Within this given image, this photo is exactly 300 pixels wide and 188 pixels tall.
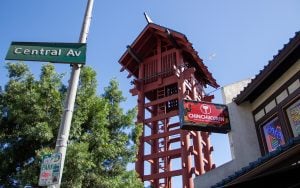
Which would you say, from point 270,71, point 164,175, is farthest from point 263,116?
point 164,175

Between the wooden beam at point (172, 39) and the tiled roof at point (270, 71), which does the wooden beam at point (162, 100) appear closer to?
the wooden beam at point (172, 39)

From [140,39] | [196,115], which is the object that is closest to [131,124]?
[196,115]

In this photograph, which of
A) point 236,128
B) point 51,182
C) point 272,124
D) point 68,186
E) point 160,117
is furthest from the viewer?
point 160,117

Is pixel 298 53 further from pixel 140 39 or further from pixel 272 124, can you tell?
pixel 140 39

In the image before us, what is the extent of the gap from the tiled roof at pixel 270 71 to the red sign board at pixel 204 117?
0.81 meters

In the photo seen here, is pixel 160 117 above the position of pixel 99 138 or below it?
above

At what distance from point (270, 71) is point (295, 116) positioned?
168 centimetres

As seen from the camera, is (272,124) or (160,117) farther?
(160,117)

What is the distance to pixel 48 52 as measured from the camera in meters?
5.70

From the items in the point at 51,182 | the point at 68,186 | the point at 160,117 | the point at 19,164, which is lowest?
the point at 51,182

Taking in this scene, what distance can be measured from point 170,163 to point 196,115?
15.7 metres

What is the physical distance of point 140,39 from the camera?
3067cm

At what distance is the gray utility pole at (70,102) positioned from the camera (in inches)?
192

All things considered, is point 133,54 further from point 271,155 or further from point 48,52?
point 48,52
